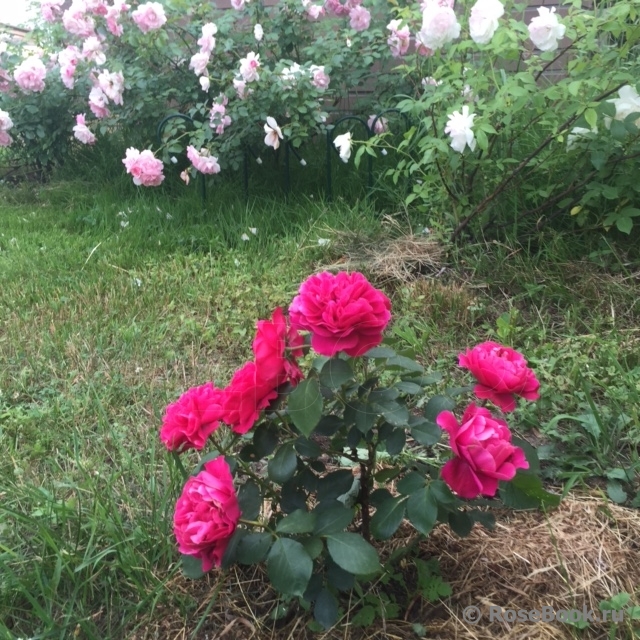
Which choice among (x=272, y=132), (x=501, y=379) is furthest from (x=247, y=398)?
(x=272, y=132)

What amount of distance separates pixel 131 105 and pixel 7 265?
5.05 feet

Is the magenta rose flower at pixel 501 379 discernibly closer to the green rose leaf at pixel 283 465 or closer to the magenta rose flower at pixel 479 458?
the magenta rose flower at pixel 479 458

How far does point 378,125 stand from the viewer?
3701 mm

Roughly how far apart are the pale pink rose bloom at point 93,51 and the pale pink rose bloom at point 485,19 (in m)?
2.67

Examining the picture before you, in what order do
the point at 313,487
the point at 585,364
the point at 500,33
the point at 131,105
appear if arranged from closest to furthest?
the point at 313,487, the point at 585,364, the point at 500,33, the point at 131,105

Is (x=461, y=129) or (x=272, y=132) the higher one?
(x=461, y=129)

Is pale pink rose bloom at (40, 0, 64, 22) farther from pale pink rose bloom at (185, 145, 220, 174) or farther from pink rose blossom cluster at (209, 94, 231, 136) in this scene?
pale pink rose bloom at (185, 145, 220, 174)

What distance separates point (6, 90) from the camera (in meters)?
4.55

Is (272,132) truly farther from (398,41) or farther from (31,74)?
(31,74)

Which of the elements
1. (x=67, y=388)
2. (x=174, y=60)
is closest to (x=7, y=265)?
(x=67, y=388)

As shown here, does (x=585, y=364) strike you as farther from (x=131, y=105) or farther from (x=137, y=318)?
(x=131, y=105)

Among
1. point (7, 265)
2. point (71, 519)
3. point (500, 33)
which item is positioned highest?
point (500, 33)

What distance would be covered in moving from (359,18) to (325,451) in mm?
3393

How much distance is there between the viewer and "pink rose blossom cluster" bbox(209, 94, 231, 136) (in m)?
3.57
